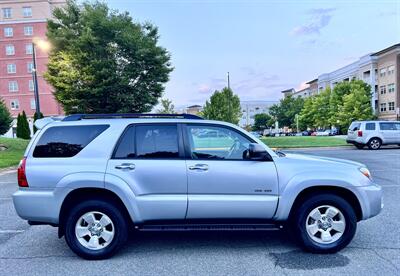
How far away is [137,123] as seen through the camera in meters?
4.05

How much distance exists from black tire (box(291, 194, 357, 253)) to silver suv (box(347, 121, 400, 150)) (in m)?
15.9

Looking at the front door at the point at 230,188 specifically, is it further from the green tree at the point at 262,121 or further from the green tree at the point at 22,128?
the green tree at the point at 262,121

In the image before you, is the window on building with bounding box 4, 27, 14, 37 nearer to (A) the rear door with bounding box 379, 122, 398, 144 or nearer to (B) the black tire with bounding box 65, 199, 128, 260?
(A) the rear door with bounding box 379, 122, 398, 144

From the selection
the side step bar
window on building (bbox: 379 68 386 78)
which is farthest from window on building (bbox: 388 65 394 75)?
the side step bar

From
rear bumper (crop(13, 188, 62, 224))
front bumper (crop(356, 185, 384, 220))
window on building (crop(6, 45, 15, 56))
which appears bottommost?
front bumper (crop(356, 185, 384, 220))

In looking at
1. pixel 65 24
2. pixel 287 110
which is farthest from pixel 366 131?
pixel 287 110

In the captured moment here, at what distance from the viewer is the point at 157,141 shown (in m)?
4.00

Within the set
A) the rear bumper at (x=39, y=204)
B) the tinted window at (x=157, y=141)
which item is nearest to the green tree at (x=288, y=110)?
the tinted window at (x=157, y=141)

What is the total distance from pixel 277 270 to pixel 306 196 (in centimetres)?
106

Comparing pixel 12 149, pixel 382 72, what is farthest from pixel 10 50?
→ pixel 382 72

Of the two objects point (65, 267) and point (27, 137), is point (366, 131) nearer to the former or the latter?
point (65, 267)

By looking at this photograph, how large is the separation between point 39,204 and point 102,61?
16462 millimetres

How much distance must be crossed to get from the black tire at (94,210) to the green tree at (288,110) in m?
83.4

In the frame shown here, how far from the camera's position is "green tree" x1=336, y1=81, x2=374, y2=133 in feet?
161
